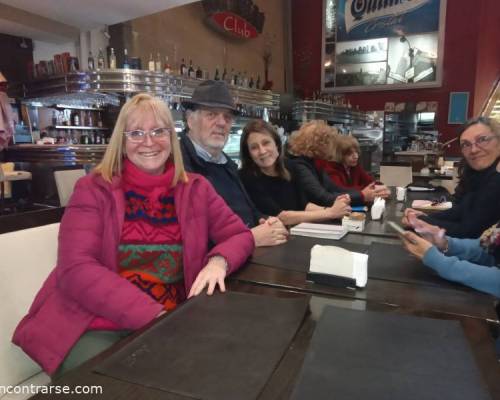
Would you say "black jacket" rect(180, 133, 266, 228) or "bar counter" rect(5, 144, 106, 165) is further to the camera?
"bar counter" rect(5, 144, 106, 165)

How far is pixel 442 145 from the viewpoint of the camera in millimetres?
8781

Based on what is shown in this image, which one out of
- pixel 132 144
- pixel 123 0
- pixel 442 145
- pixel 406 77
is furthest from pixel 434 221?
pixel 406 77

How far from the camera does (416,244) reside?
1393 millimetres

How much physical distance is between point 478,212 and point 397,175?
10.4 ft

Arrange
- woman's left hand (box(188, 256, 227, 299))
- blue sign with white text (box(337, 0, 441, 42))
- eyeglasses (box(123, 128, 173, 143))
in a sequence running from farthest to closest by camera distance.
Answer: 1. blue sign with white text (box(337, 0, 441, 42))
2. eyeglasses (box(123, 128, 173, 143))
3. woman's left hand (box(188, 256, 227, 299))

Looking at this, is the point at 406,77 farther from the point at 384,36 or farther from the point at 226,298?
the point at 226,298

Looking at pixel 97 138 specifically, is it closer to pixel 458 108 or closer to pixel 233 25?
pixel 233 25

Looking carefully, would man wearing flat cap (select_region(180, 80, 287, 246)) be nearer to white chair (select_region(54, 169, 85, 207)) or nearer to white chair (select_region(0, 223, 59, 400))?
white chair (select_region(0, 223, 59, 400))

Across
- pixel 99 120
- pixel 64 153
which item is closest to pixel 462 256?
pixel 64 153

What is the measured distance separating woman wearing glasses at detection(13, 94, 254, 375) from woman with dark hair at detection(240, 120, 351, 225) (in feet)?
3.39

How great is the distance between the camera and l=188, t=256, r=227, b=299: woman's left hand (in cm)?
117

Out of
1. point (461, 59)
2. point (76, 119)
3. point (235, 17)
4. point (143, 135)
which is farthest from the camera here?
point (461, 59)

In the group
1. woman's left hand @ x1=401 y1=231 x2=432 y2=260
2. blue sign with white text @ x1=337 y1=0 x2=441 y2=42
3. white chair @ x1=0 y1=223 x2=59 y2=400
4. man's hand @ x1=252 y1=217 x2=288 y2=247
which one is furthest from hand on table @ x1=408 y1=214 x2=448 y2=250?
blue sign with white text @ x1=337 y1=0 x2=441 y2=42

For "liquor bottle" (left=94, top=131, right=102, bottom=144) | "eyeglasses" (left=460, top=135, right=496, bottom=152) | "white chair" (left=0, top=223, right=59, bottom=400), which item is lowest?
"white chair" (left=0, top=223, right=59, bottom=400)
